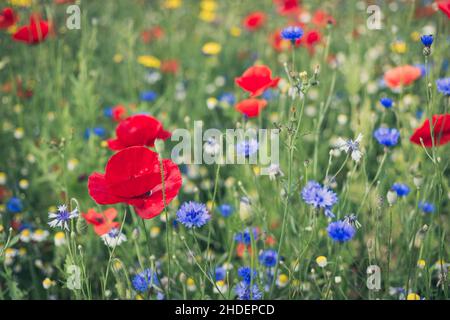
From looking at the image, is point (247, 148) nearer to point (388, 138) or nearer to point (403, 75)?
point (388, 138)

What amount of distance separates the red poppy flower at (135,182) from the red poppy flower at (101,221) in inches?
9.5

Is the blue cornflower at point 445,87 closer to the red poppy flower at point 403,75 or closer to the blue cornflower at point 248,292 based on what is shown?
the red poppy flower at point 403,75

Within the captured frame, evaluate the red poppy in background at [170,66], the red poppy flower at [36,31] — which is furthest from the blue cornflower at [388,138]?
the red poppy in background at [170,66]

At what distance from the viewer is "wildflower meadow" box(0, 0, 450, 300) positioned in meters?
1.19

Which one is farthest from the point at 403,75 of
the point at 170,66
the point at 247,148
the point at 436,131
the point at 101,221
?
the point at 170,66

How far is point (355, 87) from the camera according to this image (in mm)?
2016

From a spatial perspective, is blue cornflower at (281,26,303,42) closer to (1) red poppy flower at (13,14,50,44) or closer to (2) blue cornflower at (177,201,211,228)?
(2) blue cornflower at (177,201,211,228)

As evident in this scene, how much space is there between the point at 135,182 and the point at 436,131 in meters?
0.78

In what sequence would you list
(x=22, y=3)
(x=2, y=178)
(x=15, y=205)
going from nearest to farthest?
(x=15, y=205), (x=2, y=178), (x=22, y=3)

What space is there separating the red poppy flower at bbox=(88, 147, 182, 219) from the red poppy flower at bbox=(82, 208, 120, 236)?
24 cm

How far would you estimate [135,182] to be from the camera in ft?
3.47

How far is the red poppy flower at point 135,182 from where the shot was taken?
105 centimetres

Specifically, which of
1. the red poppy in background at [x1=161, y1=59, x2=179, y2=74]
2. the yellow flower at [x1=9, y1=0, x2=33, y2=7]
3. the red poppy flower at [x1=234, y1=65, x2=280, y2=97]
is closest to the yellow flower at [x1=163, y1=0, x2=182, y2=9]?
the red poppy in background at [x1=161, y1=59, x2=179, y2=74]
